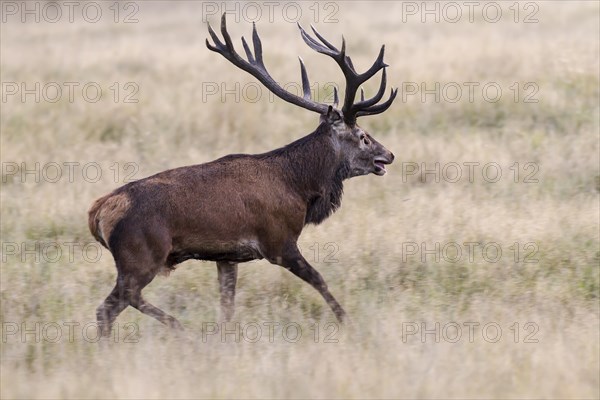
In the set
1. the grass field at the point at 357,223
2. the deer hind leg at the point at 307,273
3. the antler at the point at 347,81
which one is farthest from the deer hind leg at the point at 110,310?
the antler at the point at 347,81

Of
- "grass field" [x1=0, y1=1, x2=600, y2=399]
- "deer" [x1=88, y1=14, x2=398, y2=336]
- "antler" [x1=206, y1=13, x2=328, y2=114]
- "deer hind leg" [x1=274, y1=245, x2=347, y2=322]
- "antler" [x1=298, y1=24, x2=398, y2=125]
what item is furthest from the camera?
"antler" [x1=206, y1=13, x2=328, y2=114]

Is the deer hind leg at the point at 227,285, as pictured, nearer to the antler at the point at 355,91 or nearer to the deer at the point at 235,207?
the deer at the point at 235,207

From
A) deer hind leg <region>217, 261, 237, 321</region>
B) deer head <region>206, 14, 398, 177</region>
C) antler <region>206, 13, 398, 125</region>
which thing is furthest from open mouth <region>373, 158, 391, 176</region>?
deer hind leg <region>217, 261, 237, 321</region>

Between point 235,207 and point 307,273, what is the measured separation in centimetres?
66

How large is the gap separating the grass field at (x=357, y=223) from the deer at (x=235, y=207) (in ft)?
1.30

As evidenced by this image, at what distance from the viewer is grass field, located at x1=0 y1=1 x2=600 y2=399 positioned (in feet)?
21.5

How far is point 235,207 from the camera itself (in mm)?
7668

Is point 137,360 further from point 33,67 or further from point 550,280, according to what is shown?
point 33,67

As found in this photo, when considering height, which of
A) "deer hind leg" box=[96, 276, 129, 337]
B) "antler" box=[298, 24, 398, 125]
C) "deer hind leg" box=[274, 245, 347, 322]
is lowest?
"deer hind leg" box=[96, 276, 129, 337]

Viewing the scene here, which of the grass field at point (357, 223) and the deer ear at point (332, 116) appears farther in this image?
the deer ear at point (332, 116)

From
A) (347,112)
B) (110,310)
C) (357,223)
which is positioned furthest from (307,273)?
(357,223)

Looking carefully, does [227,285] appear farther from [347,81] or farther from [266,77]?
[347,81]

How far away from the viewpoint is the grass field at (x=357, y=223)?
6562 mm

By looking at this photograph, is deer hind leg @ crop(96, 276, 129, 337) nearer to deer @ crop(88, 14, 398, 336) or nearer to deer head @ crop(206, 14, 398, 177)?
deer @ crop(88, 14, 398, 336)
